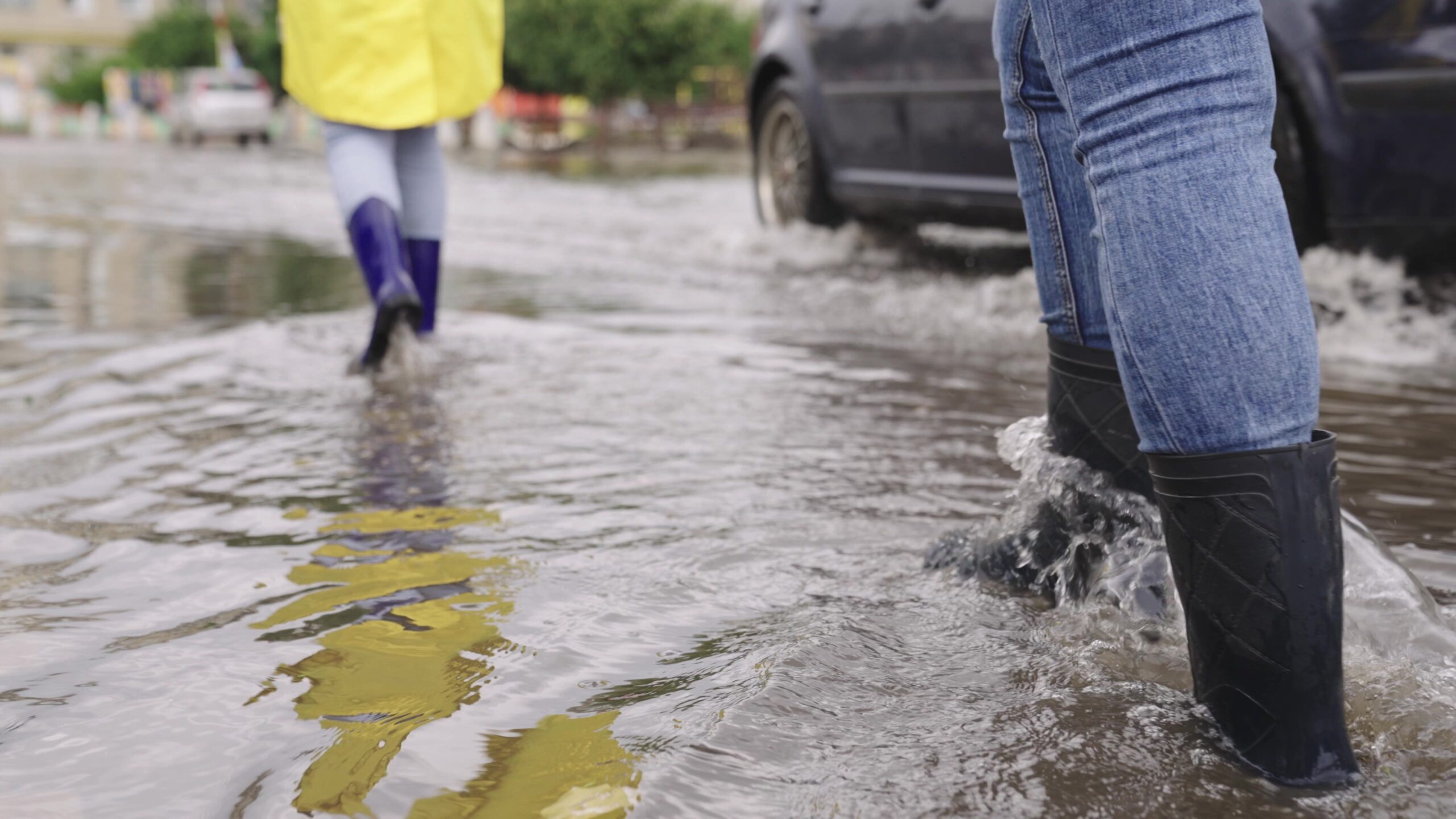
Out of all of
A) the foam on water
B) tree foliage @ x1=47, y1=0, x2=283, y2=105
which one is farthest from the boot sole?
tree foliage @ x1=47, y1=0, x2=283, y2=105

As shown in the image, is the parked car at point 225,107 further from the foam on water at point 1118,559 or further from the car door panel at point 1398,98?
the foam on water at point 1118,559

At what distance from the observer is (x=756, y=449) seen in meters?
2.92

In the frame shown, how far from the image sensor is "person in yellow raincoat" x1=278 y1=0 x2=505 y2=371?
382 cm

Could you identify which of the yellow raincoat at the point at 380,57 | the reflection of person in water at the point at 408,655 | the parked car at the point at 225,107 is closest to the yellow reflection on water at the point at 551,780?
the reflection of person in water at the point at 408,655

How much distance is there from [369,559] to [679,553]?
466 millimetres

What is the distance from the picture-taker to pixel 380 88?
3.96m

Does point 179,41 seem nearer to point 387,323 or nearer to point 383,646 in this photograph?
point 387,323

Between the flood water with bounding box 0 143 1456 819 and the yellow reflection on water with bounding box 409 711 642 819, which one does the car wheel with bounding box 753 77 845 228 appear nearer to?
the flood water with bounding box 0 143 1456 819

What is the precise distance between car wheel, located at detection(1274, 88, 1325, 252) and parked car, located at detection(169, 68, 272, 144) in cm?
3388

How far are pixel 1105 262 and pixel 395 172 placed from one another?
3.00 metres

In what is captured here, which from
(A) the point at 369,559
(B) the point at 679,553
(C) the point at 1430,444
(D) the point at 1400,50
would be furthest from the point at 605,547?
(D) the point at 1400,50

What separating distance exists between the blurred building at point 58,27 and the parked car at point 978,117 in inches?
2954

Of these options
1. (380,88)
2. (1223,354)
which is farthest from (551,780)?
(380,88)

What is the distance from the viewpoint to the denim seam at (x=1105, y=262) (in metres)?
1.44
